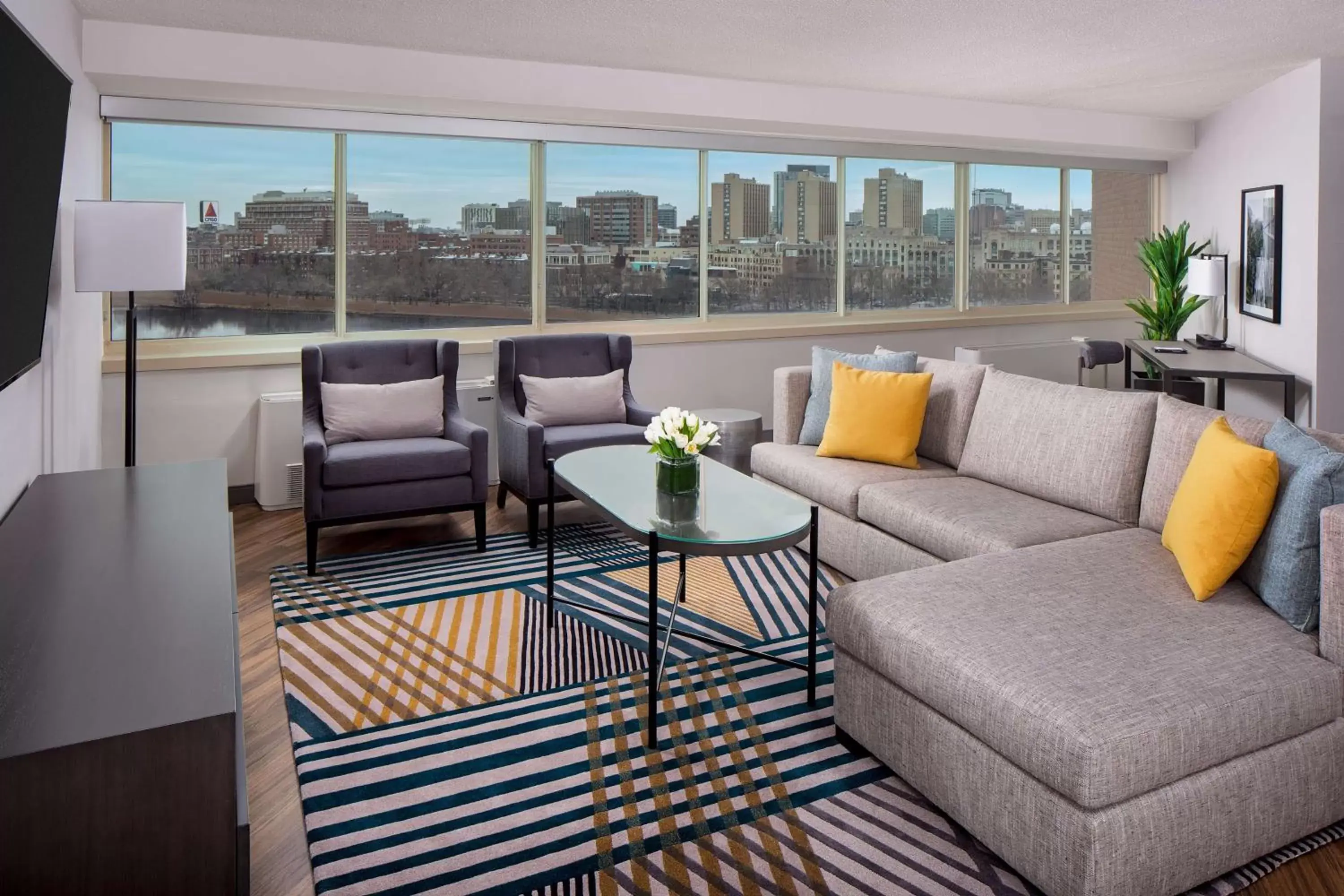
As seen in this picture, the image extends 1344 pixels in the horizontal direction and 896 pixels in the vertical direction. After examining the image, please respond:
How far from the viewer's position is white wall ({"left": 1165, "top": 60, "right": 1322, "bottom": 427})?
5621 mm

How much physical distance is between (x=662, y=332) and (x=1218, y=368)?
3336mm

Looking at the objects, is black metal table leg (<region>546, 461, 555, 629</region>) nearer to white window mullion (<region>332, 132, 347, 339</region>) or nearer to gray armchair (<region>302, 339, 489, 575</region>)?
gray armchair (<region>302, 339, 489, 575</region>)

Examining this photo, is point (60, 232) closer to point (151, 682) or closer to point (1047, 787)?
point (151, 682)

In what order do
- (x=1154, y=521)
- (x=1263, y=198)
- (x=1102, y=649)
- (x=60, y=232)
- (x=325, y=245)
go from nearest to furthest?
(x=1102, y=649)
(x=1154, y=521)
(x=60, y=232)
(x=325, y=245)
(x=1263, y=198)

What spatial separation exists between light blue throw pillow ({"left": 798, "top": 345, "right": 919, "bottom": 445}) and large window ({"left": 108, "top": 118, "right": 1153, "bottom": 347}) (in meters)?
1.96

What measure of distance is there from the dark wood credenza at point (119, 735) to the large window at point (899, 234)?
5.75 meters

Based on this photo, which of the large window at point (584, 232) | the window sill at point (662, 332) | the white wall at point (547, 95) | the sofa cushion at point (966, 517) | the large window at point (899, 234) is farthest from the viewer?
the large window at point (899, 234)

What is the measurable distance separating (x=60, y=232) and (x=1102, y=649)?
149 inches

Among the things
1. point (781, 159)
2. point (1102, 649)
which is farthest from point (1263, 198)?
point (1102, 649)

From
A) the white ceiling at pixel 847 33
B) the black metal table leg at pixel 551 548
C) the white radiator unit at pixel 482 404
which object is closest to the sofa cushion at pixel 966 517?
the black metal table leg at pixel 551 548

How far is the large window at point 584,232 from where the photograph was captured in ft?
17.0

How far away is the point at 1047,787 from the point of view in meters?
1.94

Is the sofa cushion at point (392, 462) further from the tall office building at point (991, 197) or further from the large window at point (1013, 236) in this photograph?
the tall office building at point (991, 197)

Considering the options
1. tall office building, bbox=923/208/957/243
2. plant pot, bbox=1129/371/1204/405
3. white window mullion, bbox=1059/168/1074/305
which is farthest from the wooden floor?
white window mullion, bbox=1059/168/1074/305
